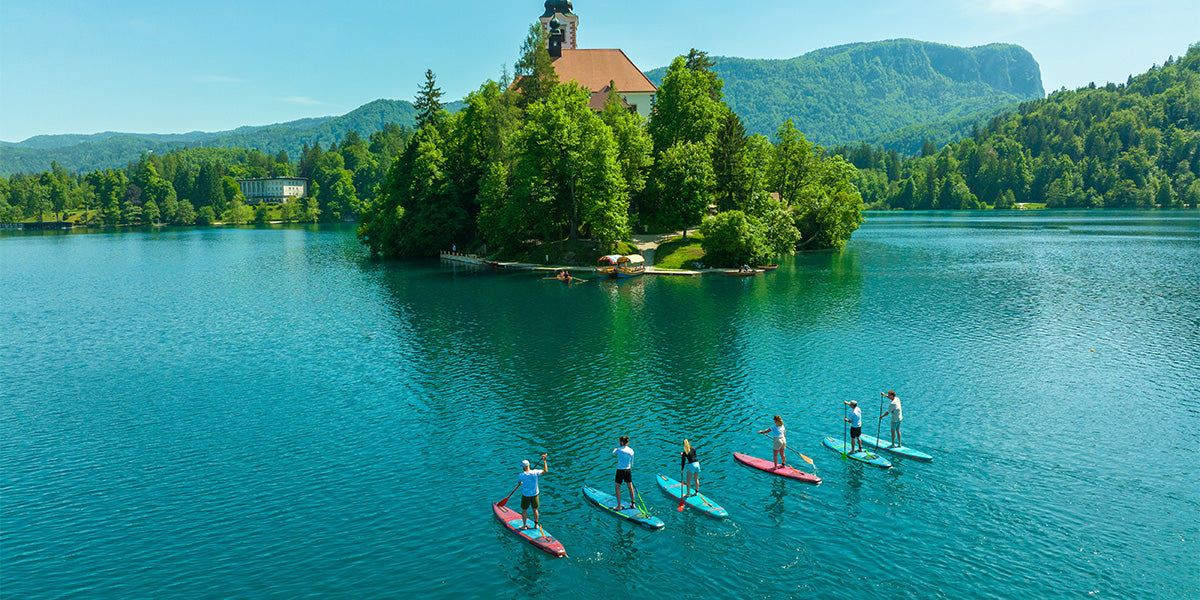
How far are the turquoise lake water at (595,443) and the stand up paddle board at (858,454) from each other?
0.60 metres

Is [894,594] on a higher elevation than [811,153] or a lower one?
lower

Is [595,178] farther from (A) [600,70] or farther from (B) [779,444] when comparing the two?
(B) [779,444]

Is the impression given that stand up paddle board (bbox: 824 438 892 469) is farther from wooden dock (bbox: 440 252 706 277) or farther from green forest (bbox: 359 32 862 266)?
green forest (bbox: 359 32 862 266)

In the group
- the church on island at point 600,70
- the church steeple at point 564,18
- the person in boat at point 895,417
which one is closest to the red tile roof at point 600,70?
the church on island at point 600,70

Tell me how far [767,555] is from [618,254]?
79.4 metres

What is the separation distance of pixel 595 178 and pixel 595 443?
6940 cm

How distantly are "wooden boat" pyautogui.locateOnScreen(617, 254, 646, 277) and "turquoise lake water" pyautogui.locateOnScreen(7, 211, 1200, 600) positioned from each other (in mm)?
19857

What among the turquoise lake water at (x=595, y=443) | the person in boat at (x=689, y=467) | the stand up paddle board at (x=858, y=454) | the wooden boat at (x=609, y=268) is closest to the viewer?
the turquoise lake water at (x=595, y=443)

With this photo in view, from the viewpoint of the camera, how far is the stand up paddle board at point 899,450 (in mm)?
30984

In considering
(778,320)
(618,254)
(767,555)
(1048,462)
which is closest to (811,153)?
(618,254)

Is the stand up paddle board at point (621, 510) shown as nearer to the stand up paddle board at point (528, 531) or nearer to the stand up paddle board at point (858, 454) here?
the stand up paddle board at point (528, 531)

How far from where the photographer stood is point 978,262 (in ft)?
340

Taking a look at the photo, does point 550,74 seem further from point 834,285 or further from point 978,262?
point 978,262

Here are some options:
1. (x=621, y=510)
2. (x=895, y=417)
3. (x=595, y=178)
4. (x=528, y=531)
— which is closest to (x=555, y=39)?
(x=595, y=178)
